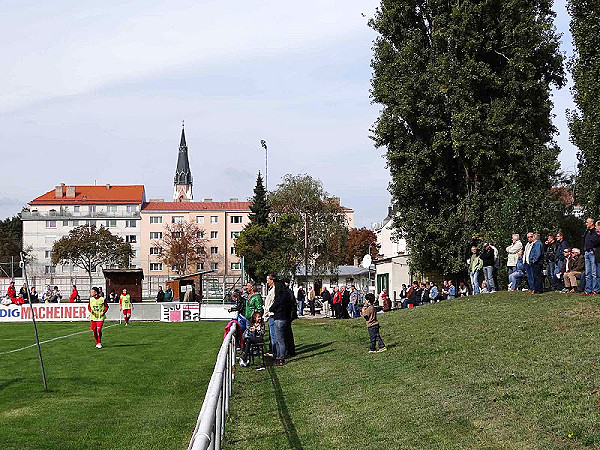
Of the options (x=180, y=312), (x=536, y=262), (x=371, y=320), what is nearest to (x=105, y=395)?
(x=371, y=320)

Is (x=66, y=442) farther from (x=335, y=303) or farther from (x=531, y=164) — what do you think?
(x=335, y=303)

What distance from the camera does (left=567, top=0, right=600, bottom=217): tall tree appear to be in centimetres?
3147

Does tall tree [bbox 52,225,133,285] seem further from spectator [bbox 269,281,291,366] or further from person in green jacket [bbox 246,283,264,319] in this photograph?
spectator [bbox 269,281,291,366]

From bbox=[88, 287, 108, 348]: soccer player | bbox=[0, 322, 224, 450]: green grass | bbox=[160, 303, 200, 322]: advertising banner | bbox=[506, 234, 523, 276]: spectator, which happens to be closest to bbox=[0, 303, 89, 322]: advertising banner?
bbox=[160, 303, 200, 322]: advertising banner

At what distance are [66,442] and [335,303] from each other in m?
31.8

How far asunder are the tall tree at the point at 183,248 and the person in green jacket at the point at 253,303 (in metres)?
90.4

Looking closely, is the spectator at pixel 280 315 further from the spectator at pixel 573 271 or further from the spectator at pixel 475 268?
the spectator at pixel 475 268

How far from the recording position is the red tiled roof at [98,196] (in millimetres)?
132125

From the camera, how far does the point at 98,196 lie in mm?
135000

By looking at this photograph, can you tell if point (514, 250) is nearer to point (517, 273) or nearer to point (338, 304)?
point (517, 273)

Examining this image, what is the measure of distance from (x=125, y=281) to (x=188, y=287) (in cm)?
516

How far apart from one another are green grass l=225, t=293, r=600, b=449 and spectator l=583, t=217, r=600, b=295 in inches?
20.3

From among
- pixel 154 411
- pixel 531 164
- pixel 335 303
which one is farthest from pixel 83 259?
pixel 154 411

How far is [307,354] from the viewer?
66.6 feet
